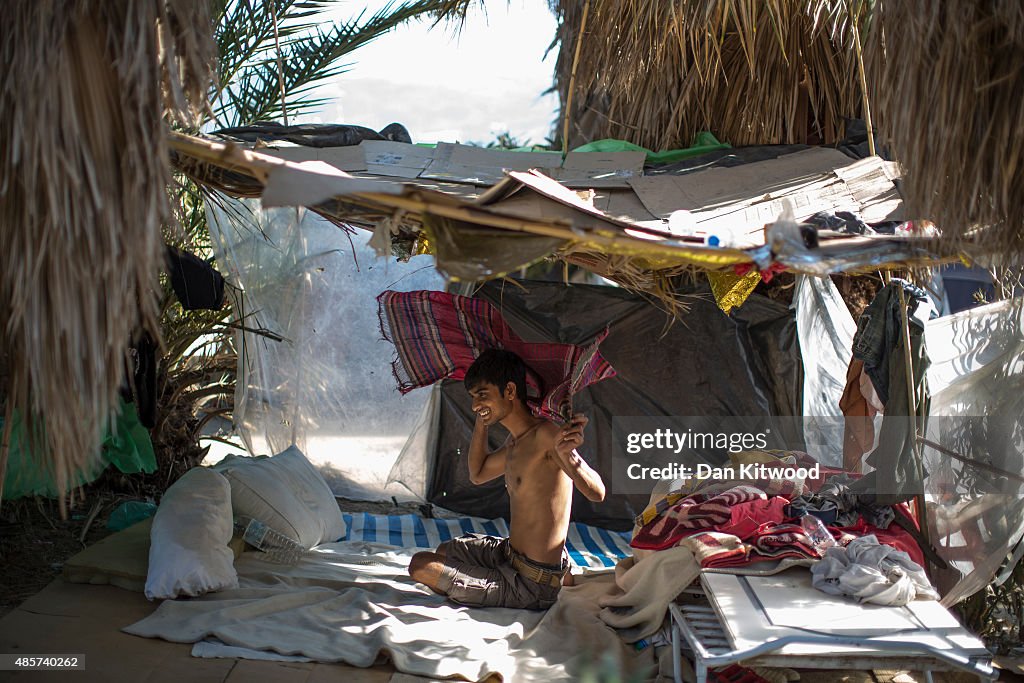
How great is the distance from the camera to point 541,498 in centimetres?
459

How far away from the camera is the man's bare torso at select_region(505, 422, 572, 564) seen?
4.59m

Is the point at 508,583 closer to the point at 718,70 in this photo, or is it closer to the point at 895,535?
the point at 895,535

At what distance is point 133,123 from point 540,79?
143 ft

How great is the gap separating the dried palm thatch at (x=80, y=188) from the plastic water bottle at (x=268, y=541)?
96.0 inches

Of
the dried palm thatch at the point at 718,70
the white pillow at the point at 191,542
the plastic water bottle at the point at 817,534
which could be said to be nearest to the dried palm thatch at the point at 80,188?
the white pillow at the point at 191,542

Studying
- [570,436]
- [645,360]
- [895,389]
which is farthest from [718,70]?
[570,436]

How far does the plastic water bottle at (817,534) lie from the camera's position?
4.11 m

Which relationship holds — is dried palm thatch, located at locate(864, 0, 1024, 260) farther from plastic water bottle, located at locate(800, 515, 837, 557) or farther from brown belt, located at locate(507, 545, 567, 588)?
brown belt, located at locate(507, 545, 567, 588)

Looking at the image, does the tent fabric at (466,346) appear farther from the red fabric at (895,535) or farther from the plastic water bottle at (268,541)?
the red fabric at (895,535)

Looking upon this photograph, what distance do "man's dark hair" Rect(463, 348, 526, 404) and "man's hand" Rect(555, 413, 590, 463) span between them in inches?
16.8

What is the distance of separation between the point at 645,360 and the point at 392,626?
2902 millimetres

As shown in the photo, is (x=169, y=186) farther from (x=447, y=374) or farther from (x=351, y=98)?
(x=351, y=98)

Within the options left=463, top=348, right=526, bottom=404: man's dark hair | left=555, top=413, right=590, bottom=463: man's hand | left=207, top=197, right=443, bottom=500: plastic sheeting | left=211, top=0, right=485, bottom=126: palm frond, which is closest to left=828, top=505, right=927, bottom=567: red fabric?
left=555, top=413, right=590, bottom=463: man's hand

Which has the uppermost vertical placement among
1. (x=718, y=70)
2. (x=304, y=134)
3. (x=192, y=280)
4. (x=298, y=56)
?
(x=298, y=56)
